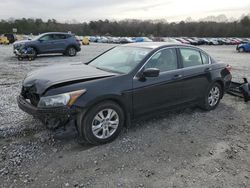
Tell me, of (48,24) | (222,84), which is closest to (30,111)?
(222,84)

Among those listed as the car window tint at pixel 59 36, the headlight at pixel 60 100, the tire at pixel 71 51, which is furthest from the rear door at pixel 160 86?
the tire at pixel 71 51

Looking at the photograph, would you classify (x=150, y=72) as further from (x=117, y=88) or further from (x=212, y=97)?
(x=212, y=97)

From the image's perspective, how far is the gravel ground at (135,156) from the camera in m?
3.07

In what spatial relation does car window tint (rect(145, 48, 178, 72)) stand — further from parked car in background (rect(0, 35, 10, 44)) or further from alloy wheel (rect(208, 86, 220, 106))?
parked car in background (rect(0, 35, 10, 44))

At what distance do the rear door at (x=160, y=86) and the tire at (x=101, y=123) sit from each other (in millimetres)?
400

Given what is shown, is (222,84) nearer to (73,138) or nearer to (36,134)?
Answer: (73,138)

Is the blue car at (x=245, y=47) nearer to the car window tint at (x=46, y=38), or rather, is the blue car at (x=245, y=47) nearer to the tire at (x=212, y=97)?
the car window tint at (x=46, y=38)

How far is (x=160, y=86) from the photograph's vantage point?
4.43 meters

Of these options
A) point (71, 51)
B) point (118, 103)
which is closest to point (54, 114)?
point (118, 103)

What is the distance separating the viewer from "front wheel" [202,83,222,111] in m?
5.47

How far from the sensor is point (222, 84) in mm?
5805

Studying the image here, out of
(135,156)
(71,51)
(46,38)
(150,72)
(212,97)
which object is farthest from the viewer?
(71,51)

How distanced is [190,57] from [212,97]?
1.16 meters

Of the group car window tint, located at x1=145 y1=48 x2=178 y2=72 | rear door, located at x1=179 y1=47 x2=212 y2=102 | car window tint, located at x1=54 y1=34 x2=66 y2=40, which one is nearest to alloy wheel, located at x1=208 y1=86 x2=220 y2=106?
rear door, located at x1=179 y1=47 x2=212 y2=102
